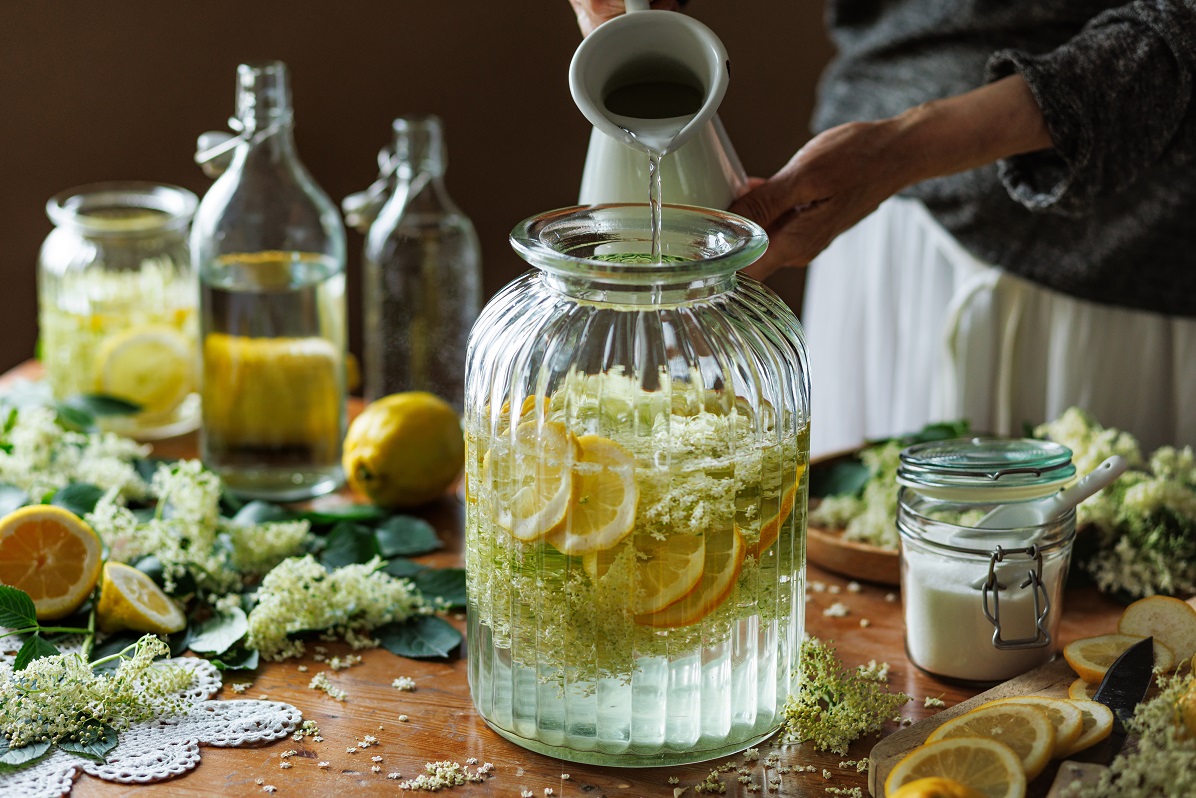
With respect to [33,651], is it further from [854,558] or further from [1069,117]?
[1069,117]

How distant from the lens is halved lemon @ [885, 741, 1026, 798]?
709 mm

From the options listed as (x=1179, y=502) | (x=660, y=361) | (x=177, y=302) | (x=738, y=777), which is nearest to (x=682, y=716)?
(x=738, y=777)

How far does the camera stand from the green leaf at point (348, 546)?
110cm

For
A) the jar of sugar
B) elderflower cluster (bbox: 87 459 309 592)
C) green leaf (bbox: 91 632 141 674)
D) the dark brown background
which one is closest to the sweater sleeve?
the jar of sugar

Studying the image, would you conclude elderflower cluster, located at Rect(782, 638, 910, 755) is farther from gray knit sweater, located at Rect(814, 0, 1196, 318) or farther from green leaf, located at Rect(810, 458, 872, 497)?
gray knit sweater, located at Rect(814, 0, 1196, 318)

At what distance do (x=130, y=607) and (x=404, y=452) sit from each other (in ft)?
1.10

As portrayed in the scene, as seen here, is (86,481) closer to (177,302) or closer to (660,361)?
(177,302)

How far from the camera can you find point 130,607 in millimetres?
938

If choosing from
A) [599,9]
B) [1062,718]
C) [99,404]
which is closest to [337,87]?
[99,404]

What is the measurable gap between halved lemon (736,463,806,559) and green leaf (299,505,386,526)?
20.7 inches

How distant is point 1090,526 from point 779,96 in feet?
5.41

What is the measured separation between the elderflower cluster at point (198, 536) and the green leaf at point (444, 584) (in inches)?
5.1

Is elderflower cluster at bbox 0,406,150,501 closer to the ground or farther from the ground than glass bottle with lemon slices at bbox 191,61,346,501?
closer to the ground

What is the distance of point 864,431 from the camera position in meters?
1.84
